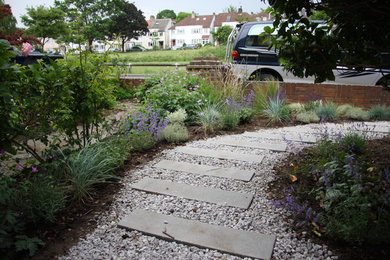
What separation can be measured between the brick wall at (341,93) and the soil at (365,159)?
8.30ft

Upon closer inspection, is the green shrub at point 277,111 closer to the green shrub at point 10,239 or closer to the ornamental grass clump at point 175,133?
the ornamental grass clump at point 175,133

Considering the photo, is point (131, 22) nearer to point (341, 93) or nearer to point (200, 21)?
point (200, 21)

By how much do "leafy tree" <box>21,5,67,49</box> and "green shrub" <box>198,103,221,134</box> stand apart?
69.1 ft

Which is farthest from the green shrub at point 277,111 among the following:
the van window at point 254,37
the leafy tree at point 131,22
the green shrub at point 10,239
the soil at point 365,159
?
the leafy tree at point 131,22

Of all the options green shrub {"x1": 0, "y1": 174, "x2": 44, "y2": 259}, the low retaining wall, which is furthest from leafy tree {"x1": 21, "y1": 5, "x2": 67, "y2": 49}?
green shrub {"x1": 0, "y1": 174, "x2": 44, "y2": 259}

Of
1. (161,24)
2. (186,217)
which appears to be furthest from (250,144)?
(161,24)

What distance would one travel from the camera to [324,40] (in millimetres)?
2129

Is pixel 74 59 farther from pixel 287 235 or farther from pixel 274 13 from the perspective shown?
pixel 287 235

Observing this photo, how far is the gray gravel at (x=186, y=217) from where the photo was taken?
1.63 m

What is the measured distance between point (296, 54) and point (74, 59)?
200cm

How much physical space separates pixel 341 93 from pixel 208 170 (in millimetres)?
4207

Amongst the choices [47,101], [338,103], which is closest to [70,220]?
[47,101]

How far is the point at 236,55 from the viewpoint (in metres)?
6.84

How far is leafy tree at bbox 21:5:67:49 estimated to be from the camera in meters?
21.5
